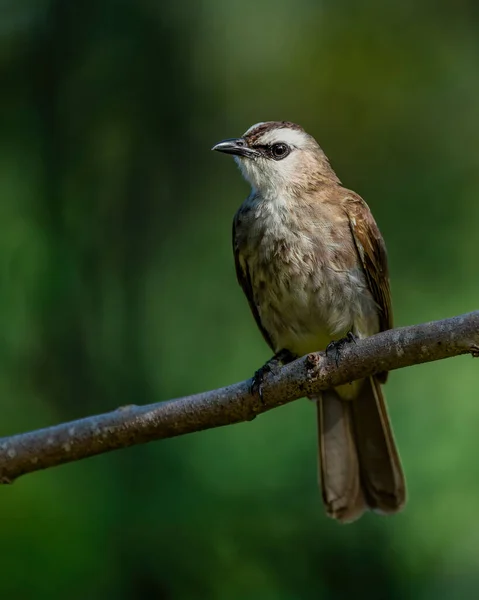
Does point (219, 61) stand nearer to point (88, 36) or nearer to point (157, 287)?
point (88, 36)

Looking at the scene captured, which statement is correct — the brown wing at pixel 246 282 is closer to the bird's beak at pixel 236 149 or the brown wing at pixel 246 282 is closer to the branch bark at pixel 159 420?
the bird's beak at pixel 236 149

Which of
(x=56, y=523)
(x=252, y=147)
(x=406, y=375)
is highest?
(x=252, y=147)

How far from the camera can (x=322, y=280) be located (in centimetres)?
423

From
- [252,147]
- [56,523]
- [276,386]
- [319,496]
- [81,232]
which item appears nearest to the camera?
[276,386]

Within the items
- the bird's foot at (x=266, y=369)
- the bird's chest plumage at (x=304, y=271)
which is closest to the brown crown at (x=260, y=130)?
the bird's chest plumage at (x=304, y=271)

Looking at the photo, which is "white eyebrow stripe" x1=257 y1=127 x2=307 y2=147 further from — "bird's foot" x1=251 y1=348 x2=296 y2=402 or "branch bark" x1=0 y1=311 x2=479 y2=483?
"branch bark" x1=0 y1=311 x2=479 y2=483

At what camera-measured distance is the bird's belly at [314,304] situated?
4.24 metres

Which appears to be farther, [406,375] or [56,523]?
[406,375]

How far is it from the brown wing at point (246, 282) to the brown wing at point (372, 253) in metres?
0.54

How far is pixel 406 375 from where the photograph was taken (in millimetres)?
4434

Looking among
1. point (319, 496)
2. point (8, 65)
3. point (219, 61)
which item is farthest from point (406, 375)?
point (8, 65)

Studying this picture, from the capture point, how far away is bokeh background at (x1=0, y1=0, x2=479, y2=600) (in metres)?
3.91

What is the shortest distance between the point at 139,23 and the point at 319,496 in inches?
102

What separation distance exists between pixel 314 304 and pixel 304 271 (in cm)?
16
